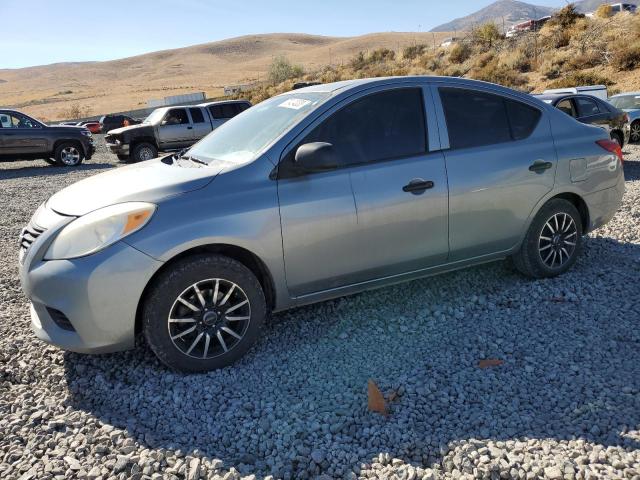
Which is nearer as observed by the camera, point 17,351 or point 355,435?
point 355,435

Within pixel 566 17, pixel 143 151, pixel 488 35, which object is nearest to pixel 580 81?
pixel 566 17

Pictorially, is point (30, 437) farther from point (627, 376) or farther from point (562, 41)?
point (562, 41)

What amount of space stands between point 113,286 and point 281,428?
4.12 feet

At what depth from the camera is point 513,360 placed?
3611 mm

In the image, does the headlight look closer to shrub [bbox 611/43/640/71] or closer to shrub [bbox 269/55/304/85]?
shrub [bbox 611/43/640/71]

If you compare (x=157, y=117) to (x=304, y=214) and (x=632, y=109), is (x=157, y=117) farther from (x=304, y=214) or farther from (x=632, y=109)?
(x=304, y=214)

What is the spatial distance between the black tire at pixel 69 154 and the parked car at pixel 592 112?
12.7m

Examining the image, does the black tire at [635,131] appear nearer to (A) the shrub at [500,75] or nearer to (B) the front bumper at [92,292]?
(A) the shrub at [500,75]

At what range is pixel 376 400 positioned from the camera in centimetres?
325

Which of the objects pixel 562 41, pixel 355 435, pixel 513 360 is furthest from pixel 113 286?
pixel 562 41

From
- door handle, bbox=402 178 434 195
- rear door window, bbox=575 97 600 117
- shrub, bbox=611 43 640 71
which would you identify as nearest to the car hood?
door handle, bbox=402 178 434 195

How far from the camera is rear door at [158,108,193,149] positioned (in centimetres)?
1619

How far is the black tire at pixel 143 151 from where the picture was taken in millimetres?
15991

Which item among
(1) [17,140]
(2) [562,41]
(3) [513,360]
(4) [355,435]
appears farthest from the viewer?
(2) [562,41]
